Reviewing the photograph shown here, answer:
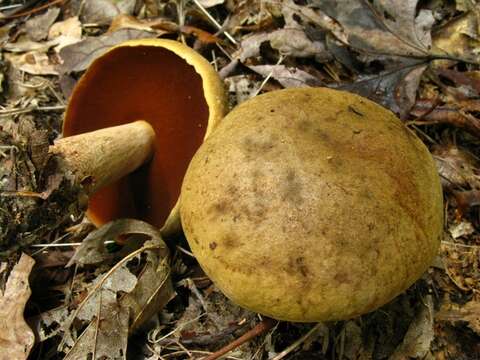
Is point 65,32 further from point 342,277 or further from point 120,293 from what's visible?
point 342,277

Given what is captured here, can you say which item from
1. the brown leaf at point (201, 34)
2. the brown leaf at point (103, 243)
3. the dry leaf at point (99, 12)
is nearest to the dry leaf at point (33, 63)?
the dry leaf at point (99, 12)

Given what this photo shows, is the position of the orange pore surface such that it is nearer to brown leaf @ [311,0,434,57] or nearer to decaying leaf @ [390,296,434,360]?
brown leaf @ [311,0,434,57]

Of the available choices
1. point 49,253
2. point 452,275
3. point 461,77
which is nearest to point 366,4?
point 461,77

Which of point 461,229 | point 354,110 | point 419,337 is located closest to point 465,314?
point 419,337

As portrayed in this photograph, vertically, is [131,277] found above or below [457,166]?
below

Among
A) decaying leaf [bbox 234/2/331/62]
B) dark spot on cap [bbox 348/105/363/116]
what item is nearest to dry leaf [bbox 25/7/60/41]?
decaying leaf [bbox 234/2/331/62]

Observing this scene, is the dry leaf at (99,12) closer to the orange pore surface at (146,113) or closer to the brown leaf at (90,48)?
the brown leaf at (90,48)

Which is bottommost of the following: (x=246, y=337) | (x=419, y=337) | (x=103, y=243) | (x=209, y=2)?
(x=419, y=337)
